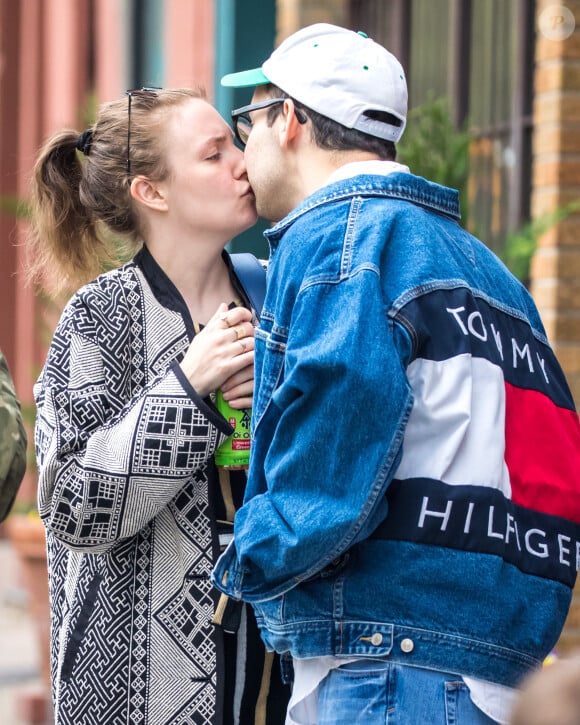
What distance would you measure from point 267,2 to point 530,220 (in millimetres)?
1999

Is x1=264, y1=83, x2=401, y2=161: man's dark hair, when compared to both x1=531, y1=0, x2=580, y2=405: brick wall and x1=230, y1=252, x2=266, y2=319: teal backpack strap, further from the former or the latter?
x1=531, y1=0, x2=580, y2=405: brick wall

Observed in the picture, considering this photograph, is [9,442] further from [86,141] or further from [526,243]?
[526,243]

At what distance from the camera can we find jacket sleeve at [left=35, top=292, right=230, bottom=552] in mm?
2311

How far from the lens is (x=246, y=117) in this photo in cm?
232

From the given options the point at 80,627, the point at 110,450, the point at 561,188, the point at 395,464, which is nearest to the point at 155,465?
the point at 110,450

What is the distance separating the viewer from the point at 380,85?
2.15 metres

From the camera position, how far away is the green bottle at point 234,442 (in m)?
2.44

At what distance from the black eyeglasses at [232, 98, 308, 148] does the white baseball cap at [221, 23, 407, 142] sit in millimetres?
26

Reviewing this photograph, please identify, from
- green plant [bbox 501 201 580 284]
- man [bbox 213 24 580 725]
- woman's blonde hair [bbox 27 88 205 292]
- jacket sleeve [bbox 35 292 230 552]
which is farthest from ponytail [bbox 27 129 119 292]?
green plant [bbox 501 201 580 284]

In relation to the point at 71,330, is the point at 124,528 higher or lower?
lower

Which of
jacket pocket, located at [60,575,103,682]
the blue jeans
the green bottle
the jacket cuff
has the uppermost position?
the jacket cuff

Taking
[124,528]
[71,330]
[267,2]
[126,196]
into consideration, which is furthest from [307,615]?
[267,2]

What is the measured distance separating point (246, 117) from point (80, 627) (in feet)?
3.27

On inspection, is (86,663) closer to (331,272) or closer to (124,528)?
(124,528)
